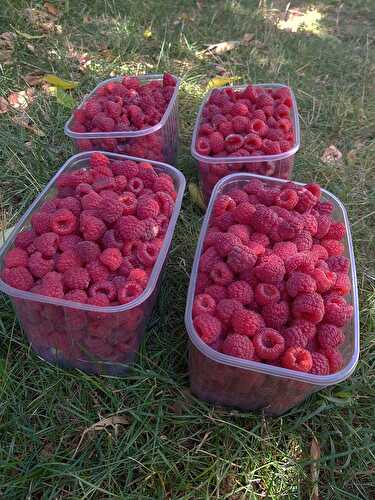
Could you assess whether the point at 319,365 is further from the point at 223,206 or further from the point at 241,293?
the point at 223,206

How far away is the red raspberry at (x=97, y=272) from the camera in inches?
47.9

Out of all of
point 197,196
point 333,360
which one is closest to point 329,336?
point 333,360

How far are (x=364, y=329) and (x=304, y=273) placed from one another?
523 mm

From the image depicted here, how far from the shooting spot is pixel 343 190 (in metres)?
2.11

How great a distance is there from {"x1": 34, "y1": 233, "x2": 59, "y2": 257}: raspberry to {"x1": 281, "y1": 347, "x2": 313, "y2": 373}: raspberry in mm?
711

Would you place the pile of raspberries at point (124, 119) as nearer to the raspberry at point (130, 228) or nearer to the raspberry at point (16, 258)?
the raspberry at point (130, 228)

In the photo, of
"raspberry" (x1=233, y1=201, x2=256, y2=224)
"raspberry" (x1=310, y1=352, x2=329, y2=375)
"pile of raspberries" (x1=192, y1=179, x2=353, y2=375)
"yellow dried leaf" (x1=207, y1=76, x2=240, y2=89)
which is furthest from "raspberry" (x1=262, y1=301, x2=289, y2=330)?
"yellow dried leaf" (x1=207, y1=76, x2=240, y2=89)

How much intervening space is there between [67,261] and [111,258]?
127 mm

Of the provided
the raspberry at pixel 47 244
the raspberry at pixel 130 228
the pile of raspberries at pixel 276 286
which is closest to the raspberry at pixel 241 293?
the pile of raspberries at pixel 276 286

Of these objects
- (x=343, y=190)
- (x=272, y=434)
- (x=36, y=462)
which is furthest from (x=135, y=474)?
(x=343, y=190)

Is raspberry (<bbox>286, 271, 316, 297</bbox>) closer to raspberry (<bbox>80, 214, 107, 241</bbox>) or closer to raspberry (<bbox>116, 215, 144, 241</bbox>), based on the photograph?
raspberry (<bbox>116, 215, 144, 241</bbox>)

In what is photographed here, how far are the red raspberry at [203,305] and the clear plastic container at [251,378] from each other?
0.07 feet

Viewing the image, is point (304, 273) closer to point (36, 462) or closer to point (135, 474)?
point (135, 474)

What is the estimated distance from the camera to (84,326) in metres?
1.21
